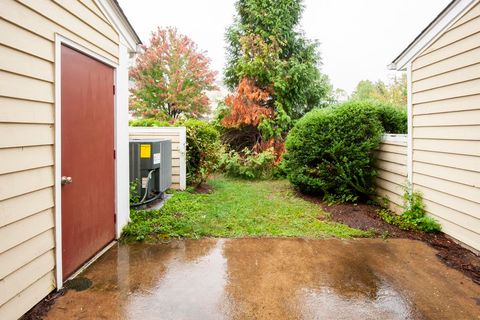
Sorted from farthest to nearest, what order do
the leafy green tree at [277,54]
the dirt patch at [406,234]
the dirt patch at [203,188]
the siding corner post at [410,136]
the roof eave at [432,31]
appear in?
the leafy green tree at [277,54], the dirt patch at [203,188], the siding corner post at [410,136], the roof eave at [432,31], the dirt patch at [406,234]

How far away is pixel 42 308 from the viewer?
7.64ft

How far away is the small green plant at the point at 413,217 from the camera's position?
13.5 ft

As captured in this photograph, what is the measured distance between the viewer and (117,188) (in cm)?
383

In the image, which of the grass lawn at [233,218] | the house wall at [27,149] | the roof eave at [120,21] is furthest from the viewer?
the grass lawn at [233,218]

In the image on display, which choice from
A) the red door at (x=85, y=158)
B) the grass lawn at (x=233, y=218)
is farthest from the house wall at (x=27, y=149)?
the grass lawn at (x=233, y=218)

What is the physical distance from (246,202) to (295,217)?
4.10 feet

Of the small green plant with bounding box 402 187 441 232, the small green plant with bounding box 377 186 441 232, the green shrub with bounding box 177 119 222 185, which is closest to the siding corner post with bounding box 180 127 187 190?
the green shrub with bounding box 177 119 222 185

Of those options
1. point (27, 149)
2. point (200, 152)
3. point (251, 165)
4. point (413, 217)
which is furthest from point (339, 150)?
point (27, 149)

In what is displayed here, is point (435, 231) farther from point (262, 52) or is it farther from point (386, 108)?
point (262, 52)

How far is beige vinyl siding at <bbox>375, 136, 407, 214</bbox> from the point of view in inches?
190

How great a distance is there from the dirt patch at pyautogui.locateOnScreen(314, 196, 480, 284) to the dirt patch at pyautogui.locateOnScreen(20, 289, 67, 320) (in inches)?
147

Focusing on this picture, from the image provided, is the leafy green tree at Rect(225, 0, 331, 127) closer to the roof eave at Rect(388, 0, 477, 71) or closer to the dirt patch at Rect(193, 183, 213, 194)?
Result: the dirt patch at Rect(193, 183, 213, 194)

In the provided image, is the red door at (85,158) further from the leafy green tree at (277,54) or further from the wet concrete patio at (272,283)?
the leafy green tree at (277,54)

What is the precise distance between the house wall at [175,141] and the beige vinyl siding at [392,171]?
4.08 m
